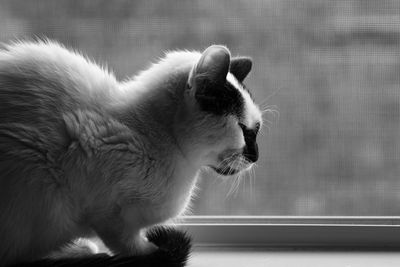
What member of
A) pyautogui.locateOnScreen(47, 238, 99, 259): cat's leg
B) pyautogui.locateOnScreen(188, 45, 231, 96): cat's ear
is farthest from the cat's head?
pyautogui.locateOnScreen(47, 238, 99, 259): cat's leg

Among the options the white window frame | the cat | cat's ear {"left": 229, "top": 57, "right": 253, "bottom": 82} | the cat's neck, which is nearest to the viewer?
the cat

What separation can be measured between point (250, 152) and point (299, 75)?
0.34m

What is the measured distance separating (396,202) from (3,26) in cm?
114

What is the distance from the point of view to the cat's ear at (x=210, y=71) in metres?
1.26

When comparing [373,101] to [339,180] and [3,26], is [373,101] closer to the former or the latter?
[339,180]

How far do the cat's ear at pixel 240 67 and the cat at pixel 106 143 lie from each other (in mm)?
33

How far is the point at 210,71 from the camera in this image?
127 centimetres

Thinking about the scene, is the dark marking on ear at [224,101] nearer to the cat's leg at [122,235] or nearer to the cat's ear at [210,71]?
the cat's ear at [210,71]

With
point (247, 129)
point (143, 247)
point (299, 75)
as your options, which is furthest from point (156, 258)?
point (299, 75)

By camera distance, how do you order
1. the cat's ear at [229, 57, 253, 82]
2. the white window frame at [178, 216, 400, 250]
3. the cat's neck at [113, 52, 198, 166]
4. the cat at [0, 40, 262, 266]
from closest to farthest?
1. the cat at [0, 40, 262, 266]
2. the cat's neck at [113, 52, 198, 166]
3. the cat's ear at [229, 57, 253, 82]
4. the white window frame at [178, 216, 400, 250]

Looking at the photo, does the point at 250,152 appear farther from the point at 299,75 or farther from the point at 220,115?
the point at 299,75

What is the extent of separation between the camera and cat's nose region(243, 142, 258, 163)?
137 cm

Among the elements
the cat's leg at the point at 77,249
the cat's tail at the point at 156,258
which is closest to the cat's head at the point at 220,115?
the cat's tail at the point at 156,258

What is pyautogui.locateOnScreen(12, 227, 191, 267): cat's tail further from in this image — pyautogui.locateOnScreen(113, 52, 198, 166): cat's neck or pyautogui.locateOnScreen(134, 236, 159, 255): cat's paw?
pyautogui.locateOnScreen(113, 52, 198, 166): cat's neck
